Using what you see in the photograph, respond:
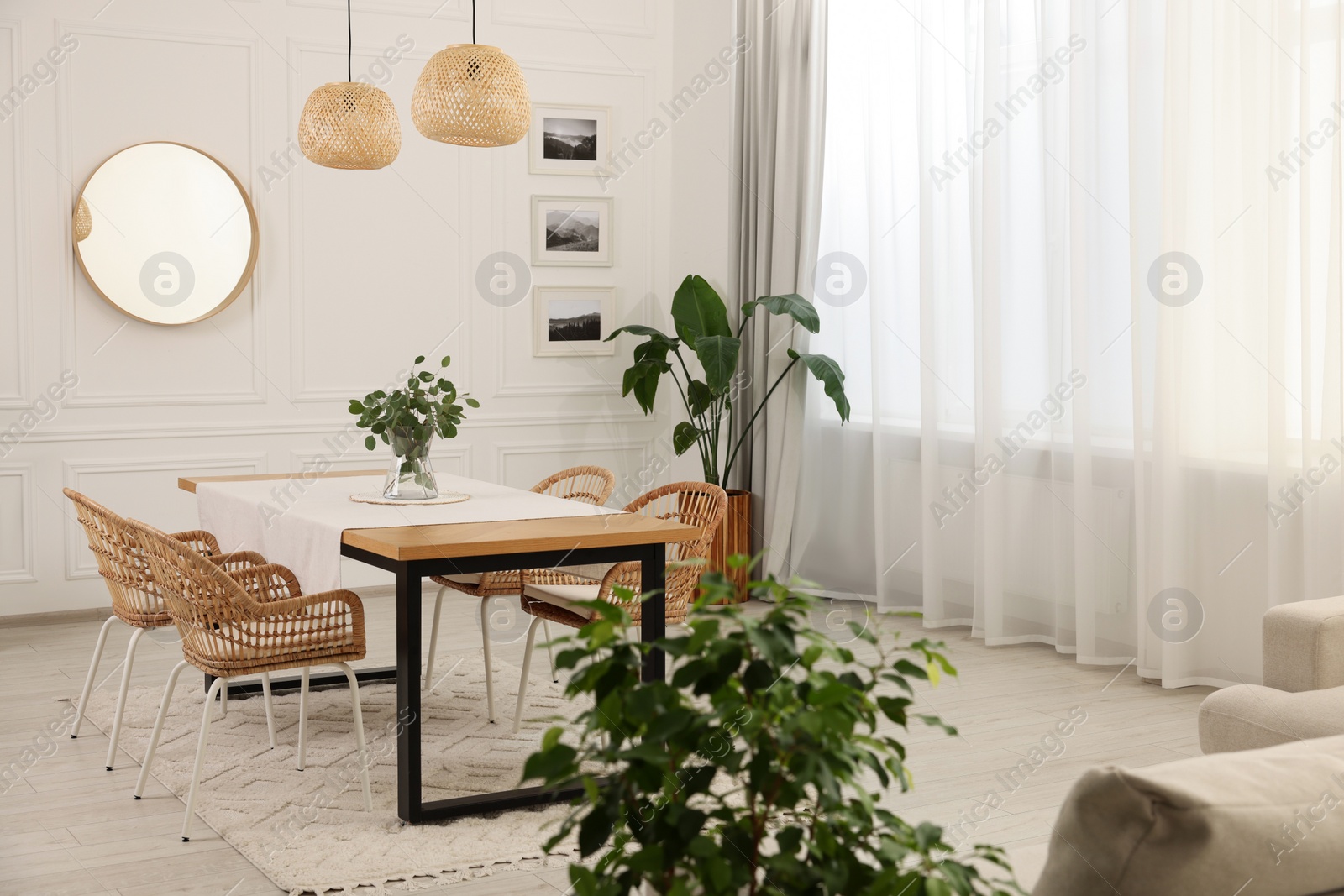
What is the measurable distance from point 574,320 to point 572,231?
475 mm

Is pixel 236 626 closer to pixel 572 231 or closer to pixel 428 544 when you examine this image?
pixel 428 544

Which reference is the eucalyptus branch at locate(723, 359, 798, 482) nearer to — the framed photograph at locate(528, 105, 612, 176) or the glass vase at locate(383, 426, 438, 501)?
the framed photograph at locate(528, 105, 612, 176)

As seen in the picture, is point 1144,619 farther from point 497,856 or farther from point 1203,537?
point 497,856

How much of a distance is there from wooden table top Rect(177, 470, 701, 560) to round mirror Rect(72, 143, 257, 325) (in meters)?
3.03

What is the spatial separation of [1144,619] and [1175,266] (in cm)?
126

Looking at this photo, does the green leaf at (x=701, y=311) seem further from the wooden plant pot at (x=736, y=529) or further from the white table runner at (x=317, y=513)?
the white table runner at (x=317, y=513)

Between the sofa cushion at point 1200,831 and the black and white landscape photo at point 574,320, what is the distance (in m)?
5.81

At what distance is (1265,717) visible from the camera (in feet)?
8.35

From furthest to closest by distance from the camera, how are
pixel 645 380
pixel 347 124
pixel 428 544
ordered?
pixel 645 380 → pixel 347 124 → pixel 428 544

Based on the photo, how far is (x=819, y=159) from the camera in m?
6.10

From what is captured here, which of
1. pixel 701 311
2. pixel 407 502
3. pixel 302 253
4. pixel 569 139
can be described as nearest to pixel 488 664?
pixel 407 502

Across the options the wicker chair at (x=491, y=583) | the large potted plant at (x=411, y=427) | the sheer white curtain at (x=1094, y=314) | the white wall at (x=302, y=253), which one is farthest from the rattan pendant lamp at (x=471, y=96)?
the white wall at (x=302, y=253)

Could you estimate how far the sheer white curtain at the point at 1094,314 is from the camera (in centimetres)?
419

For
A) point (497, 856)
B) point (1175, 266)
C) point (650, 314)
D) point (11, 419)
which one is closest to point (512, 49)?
point (650, 314)
